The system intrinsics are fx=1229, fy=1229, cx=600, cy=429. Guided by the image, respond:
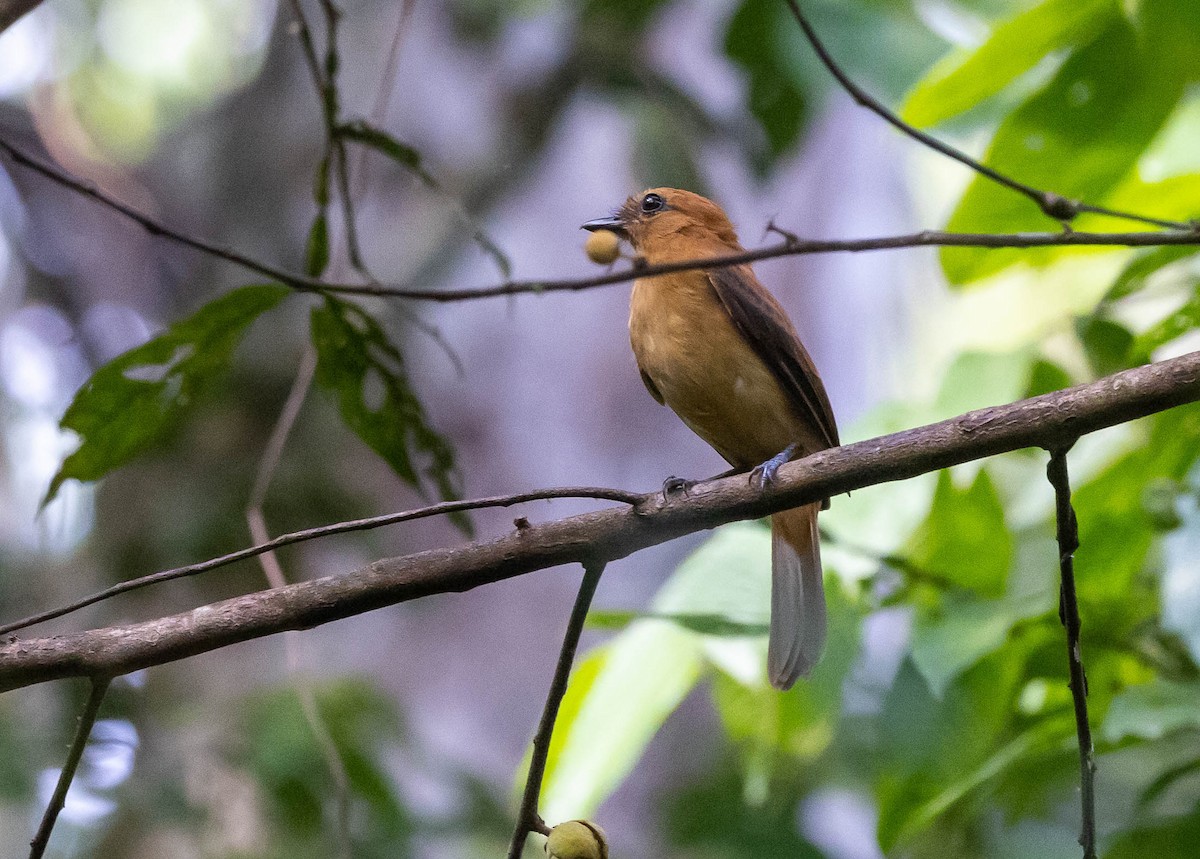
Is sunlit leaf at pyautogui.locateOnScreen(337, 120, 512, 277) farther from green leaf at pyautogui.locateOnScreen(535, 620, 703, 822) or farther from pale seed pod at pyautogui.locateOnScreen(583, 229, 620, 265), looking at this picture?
green leaf at pyautogui.locateOnScreen(535, 620, 703, 822)

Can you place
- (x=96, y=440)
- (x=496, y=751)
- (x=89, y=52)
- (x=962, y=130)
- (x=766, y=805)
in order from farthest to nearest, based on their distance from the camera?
(x=89, y=52) < (x=496, y=751) < (x=766, y=805) < (x=962, y=130) < (x=96, y=440)

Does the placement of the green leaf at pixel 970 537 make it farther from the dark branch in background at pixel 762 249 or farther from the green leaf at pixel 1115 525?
the dark branch in background at pixel 762 249

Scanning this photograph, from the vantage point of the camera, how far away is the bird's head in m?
3.35

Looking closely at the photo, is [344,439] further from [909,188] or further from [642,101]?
[909,188]

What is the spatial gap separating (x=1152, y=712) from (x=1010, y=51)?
118 centimetres

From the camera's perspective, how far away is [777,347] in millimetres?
2904

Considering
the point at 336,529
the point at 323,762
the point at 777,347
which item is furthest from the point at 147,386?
the point at 323,762

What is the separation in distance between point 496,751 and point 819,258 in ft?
11.3

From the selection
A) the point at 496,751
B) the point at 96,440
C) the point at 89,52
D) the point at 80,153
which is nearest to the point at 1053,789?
the point at 96,440

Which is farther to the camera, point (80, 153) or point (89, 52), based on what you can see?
point (89, 52)

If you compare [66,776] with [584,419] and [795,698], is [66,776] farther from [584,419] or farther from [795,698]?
[584,419]

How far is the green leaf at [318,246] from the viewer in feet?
7.54

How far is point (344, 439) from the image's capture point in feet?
19.8

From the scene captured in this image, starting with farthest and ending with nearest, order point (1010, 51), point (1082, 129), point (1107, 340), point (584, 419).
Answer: point (584, 419) < point (1107, 340) < point (1082, 129) < point (1010, 51)
